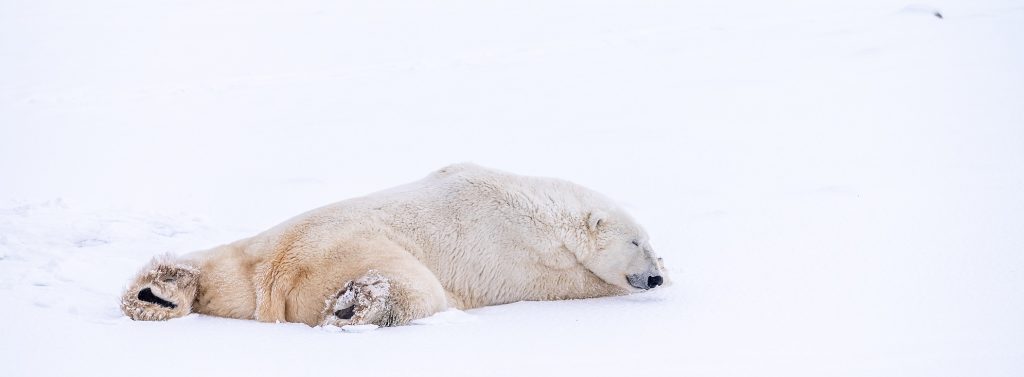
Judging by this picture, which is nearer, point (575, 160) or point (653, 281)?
point (653, 281)

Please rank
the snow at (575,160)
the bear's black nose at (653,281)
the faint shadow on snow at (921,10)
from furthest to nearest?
the faint shadow on snow at (921,10)
the bear's black nose at (653,281)
the snow at (575,160)

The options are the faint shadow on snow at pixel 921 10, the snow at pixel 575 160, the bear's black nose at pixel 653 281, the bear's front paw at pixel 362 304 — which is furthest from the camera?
the faint shadow on snow at pixel 921 10

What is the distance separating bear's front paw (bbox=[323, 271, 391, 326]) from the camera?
3869 mm

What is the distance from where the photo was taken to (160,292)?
3914 millimetres

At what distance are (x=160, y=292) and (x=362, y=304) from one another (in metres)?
0.85

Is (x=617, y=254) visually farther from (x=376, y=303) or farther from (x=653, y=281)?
(x=376, y=303)

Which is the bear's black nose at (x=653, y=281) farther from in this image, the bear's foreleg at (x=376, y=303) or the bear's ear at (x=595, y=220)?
the bear's foreleg at (x=376, y=303)

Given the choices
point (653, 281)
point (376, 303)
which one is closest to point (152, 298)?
point (376, 303)

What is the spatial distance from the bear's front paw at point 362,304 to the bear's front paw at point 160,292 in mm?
619

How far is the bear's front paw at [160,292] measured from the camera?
12.8 feet

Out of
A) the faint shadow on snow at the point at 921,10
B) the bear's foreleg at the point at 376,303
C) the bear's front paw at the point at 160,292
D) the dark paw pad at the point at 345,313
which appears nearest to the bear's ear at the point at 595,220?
the bear's foreleg at the point at 376,303

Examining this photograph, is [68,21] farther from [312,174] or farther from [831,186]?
[831,186]

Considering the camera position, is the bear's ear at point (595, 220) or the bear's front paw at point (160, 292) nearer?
the bear's front paw at point (160, 292)

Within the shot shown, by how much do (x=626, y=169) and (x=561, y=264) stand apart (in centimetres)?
329
